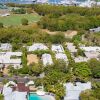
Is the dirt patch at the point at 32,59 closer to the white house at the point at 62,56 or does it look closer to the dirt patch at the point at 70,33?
the white house at the point at 62,56

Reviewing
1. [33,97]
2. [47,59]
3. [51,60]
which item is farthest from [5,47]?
[33,97]

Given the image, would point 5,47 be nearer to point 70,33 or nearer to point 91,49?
point 91,49

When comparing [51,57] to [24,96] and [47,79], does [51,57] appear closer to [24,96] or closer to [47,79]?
[47,79]

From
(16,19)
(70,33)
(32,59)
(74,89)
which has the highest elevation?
(74,89)

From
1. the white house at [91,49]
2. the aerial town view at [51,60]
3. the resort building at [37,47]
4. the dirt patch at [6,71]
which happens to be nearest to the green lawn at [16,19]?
the aerial town view at [51,60]

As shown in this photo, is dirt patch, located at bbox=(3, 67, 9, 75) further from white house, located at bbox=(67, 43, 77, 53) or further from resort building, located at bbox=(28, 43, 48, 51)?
white house, located at bbox=(67, 43, 77, 53)

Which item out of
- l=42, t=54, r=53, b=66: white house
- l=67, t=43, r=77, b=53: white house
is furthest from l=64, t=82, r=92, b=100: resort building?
l=67, t=43, r=77, b=53: white house

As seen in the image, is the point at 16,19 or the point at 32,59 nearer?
the point at 32,59

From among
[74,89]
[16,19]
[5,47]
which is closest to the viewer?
[74,89]
